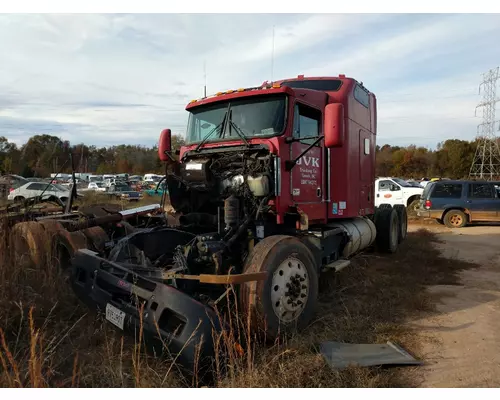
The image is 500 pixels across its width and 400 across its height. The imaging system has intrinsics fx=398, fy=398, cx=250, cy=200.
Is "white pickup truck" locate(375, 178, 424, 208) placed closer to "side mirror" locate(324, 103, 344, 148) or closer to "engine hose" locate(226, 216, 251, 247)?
"side mirror" locate(324, 103, 344, 148)

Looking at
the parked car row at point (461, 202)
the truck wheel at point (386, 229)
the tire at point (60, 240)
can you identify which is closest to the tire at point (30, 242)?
the tire at point (60, 240)

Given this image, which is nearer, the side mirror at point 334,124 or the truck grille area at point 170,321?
the truck grille area at point 170,321

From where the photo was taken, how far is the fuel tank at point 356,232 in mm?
6620

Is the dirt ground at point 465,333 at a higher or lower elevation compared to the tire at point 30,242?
lower

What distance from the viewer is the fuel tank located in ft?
21.7

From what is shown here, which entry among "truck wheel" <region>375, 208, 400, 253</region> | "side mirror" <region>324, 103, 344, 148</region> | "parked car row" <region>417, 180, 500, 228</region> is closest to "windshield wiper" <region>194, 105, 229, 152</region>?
"side mirror" <region>324, 103, 344, 148</region>

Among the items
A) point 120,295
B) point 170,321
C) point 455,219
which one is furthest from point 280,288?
point 455,219

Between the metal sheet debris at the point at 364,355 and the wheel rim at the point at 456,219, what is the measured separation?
42.5 feet

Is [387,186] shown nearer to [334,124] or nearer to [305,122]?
[305,122]

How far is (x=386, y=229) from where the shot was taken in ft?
28.3

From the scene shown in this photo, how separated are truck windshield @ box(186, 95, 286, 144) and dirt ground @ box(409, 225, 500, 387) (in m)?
2.94

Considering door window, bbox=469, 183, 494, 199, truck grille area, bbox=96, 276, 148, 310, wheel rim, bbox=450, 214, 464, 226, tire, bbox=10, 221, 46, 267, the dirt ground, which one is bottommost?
the dirt ground

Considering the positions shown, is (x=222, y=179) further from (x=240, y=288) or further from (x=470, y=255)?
(x=470, y=255)

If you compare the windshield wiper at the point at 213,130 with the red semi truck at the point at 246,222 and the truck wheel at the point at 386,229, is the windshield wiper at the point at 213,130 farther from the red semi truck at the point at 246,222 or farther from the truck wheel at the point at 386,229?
the truck wheel at the point at 386,229
